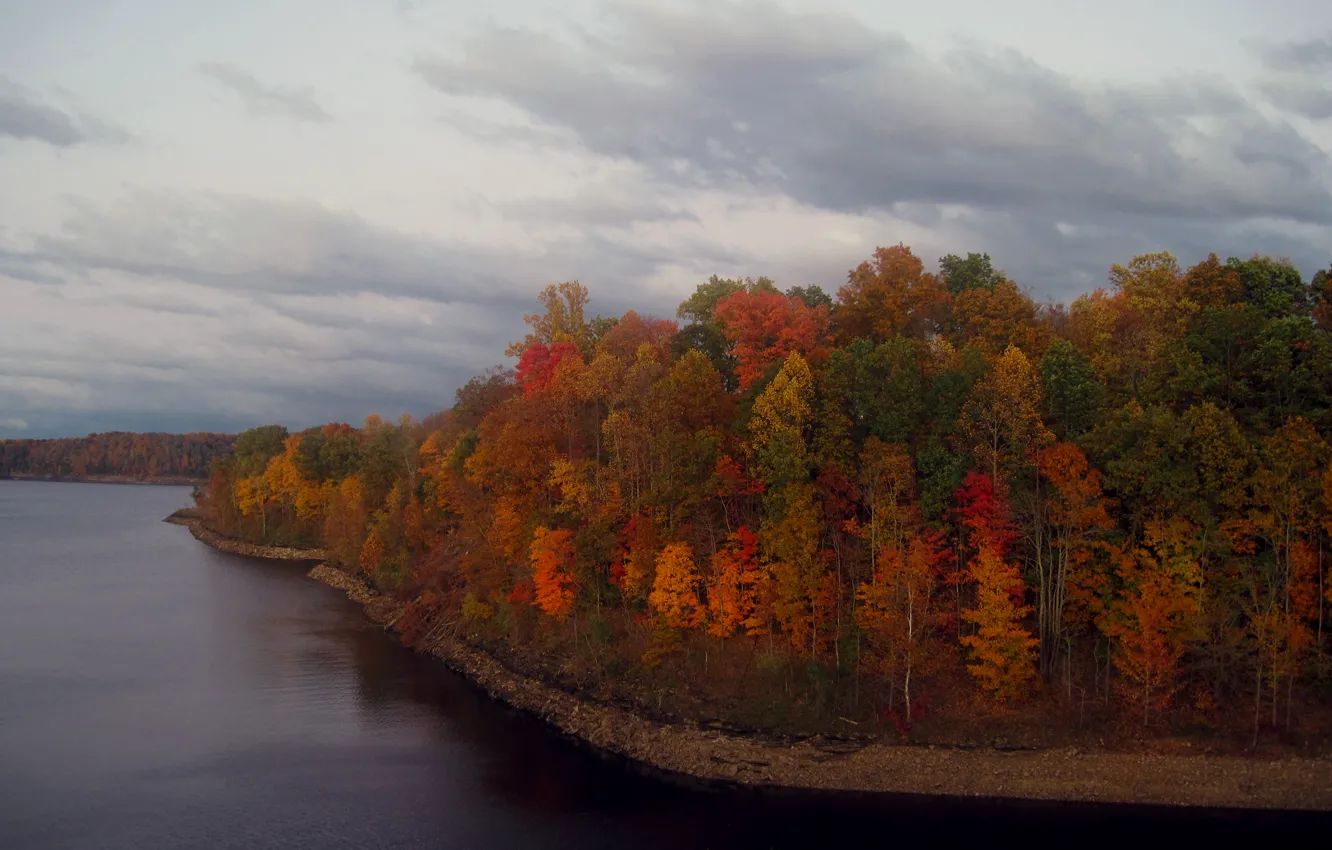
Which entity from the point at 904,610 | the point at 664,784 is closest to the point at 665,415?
the point at 904,610

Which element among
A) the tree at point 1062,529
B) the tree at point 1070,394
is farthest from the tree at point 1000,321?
the tree at point 1062,529

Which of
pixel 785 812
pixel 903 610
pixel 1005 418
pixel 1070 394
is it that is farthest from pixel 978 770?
pixel 1070 394

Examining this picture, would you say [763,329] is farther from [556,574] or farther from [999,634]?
[999,634]

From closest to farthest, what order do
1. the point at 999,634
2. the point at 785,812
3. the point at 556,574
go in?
the point at 785,812 → the point at 999,634 → the point at 556,574

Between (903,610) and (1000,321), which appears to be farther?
(1000,321)

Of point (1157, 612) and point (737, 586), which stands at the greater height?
point (1157, 612)

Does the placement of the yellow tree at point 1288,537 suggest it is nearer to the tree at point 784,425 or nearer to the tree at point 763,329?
the tree at point 784,425

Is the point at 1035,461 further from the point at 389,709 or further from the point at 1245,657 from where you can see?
the point at 389,709
